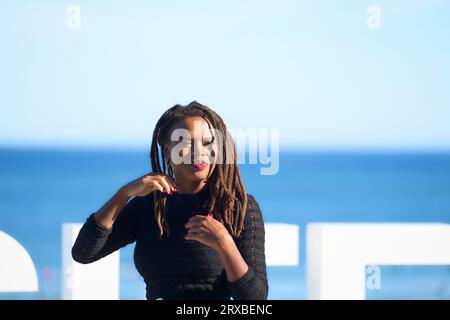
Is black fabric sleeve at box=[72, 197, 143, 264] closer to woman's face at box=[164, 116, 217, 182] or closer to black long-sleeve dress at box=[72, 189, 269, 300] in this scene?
black long-sleeve dress at box=[72, 189, 269, 300]

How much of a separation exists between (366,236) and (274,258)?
47 centimetres

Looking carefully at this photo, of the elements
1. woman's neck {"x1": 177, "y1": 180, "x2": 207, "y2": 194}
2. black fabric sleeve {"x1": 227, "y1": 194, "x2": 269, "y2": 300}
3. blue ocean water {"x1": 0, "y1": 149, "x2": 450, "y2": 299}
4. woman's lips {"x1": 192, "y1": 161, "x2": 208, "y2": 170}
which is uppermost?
woman's lips {"x1": 192, "y1": 161, "x2": 208, "y2": 170}

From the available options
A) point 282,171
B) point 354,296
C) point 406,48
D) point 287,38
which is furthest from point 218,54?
point 354,296

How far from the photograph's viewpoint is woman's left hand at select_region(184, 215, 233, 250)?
84.0 inches

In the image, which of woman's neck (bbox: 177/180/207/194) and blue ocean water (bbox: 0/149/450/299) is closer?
woman's neck (bbox: 177/180/207/194)

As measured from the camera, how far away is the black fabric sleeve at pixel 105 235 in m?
2.29

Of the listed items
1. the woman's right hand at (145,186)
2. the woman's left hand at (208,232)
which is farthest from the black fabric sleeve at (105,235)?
the woman's left hand at (208,232)

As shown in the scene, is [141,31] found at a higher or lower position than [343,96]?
higher

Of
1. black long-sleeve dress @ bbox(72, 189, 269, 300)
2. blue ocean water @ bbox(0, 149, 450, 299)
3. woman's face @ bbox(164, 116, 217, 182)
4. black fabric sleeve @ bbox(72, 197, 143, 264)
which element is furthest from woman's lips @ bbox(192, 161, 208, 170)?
blue ocean water @ bbox(0, 149, 450, 299)

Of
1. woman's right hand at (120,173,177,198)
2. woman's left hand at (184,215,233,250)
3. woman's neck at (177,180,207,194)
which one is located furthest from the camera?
woman's neck at (177,180,207,194)

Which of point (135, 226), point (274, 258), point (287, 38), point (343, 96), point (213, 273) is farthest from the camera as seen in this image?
point (343, 96)

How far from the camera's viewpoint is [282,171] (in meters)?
31.6

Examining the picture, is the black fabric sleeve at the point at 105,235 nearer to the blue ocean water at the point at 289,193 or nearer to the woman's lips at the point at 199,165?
the woman's lips at the point at 199,165
